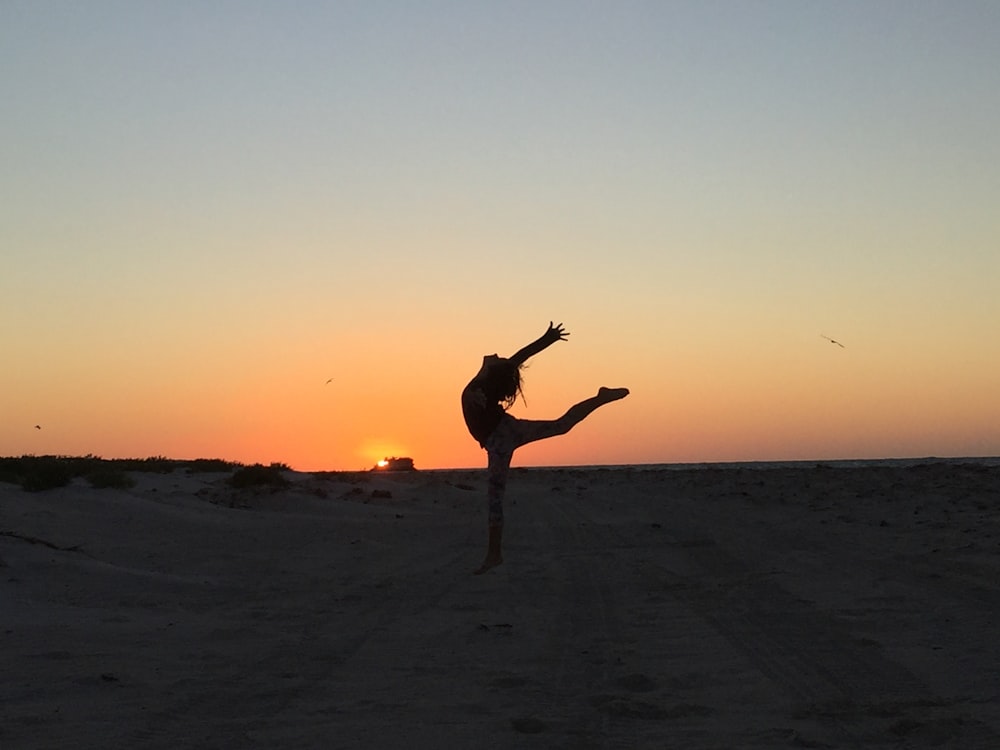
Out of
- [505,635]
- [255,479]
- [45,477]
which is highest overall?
[45,477]

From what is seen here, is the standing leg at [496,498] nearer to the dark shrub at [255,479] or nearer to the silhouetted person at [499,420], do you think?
the silhouetted person at [499,420]

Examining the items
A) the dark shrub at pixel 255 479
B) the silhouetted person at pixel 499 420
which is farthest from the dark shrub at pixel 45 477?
the silhouetted person at pixel 499 420

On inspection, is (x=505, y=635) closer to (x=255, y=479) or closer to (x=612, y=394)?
(x=612, y=394)

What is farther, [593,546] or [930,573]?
Result: [593,546]

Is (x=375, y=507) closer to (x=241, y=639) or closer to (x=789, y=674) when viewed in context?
(x=241, y=639)

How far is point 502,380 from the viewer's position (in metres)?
11.4

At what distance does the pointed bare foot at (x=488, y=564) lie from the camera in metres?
10.9

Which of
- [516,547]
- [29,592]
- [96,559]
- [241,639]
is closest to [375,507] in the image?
[516,547]

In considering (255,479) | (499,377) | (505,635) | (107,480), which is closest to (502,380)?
(499,377)

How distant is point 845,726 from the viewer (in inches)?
190

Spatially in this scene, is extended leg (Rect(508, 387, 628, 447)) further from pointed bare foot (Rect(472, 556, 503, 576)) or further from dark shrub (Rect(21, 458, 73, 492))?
dark shrub (Rect(21, 458, 73, 492))

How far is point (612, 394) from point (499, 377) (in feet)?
4.72

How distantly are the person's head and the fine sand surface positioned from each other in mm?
2145

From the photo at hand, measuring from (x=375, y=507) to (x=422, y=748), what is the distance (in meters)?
17.5
